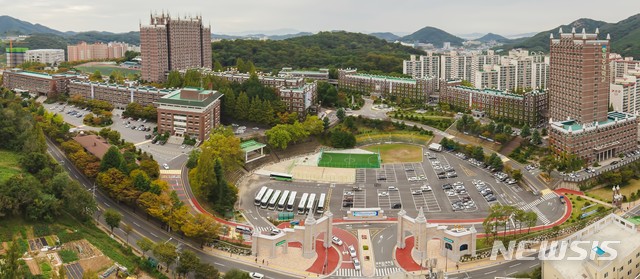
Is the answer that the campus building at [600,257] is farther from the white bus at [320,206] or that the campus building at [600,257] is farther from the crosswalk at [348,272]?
the white bus at [320,206]

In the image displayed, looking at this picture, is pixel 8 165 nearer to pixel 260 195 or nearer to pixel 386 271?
pixel 260 195

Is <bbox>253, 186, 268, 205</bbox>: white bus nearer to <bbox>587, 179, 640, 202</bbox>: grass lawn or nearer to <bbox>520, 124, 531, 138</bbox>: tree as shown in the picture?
<bbox>520, 124, 531, 138</bbox>: tree

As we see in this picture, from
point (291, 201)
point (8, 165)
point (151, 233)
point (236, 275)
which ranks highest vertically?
point (8, 165)

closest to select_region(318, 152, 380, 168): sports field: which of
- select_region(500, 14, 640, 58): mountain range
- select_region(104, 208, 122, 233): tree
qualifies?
select_region(104, 208, 122, 233): tree

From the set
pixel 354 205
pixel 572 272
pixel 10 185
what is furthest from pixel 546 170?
pixel 10 185

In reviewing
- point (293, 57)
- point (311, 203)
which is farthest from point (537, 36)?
point (311, 203)
